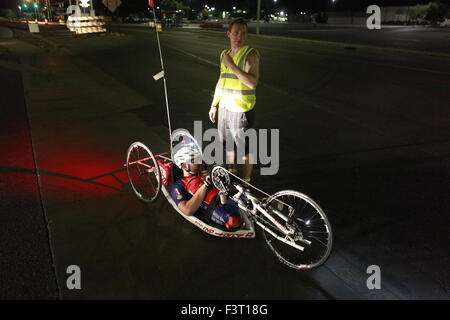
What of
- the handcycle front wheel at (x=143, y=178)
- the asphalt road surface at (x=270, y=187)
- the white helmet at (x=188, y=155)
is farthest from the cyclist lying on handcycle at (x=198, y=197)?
the handcycle front wheel at (x=143, y=178)

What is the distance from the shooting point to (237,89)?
374 cm

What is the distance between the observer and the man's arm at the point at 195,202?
136 inches

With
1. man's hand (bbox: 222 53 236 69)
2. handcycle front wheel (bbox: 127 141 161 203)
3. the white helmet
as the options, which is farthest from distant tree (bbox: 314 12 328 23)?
the white helmet

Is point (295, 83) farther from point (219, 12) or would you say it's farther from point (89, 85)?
point (219, 12)

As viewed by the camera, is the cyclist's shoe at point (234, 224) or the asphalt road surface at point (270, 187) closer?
the asphalt road surface at point (270, 187)

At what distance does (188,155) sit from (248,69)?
45.5 inches

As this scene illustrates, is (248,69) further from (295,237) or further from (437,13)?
(437,13)

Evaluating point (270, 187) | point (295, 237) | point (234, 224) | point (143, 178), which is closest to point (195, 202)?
point (234, 224)

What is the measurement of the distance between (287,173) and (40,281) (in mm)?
3428

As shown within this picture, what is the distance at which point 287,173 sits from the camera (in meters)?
4.99

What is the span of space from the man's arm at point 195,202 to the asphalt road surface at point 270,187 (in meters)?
0.30

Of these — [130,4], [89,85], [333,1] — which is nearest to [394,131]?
[89,85]

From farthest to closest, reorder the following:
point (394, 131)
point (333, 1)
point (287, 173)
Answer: point (333, 1), point (394, 131), point (287, 173)

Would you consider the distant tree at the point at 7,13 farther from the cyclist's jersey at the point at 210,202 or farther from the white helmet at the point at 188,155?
Result: the cyclist's jersey at the point at 210,202
